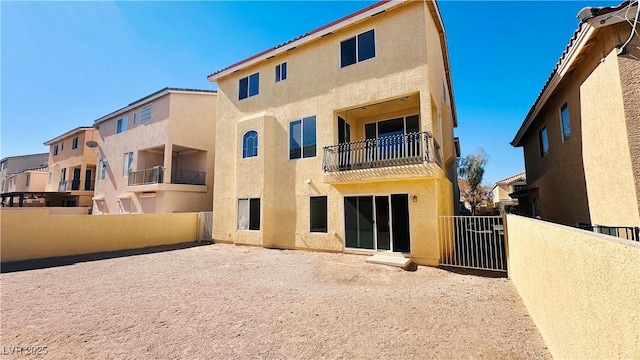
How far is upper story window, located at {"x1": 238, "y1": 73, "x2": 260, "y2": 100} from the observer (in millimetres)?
14477

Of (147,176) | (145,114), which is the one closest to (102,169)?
(147,176)

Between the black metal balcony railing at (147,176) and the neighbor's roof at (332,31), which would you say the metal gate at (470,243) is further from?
the black metal balcony railing at (147,176)

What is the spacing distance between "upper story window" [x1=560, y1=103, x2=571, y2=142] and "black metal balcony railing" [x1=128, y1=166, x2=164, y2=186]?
2245 centimetres

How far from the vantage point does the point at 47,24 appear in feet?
34.3

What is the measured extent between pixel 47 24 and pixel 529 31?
20184 mm

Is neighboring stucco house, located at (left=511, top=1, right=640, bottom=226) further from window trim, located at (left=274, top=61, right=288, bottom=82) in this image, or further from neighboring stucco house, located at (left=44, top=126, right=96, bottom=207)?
neighboring stucco house, located at (left=44, top=126, right=96, bottom=207)

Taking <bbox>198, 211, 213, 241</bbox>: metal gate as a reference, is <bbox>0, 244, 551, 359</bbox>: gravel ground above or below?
below

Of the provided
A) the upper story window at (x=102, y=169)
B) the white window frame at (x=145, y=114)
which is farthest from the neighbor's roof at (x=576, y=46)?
the upper story window at (x=102, y=169)

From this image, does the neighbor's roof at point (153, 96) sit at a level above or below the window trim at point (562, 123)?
above

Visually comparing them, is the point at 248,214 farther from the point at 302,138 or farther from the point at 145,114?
the point at 145,114

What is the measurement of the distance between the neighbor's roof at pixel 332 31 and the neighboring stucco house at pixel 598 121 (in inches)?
204

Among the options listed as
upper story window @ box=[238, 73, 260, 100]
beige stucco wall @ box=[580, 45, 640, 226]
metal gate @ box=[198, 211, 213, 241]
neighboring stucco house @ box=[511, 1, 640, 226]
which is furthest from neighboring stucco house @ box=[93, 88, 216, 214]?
beige stucco wall @ box=[580, 45, 640, 226]

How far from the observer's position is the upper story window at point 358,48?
1103cm

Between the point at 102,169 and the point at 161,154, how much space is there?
697cm
